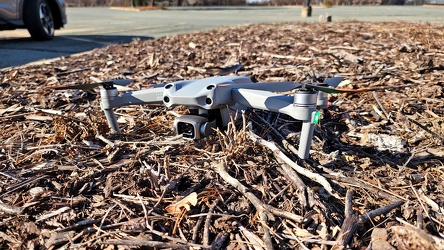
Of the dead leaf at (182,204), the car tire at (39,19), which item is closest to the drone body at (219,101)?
the dead leaf at (182,204)

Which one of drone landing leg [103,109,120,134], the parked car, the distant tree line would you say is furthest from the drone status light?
the distant tree line

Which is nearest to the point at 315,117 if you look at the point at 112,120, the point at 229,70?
the point at 112,120

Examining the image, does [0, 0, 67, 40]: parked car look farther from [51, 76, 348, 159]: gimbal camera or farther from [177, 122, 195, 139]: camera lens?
[177, 122, 195, 139]: camera lens

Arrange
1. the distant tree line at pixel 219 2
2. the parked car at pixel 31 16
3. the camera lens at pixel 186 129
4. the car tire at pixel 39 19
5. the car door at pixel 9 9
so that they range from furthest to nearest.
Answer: the distant tree line at pixel 219 2, the car tire at pixel 39 19, the parked car at pixel 31 16, the car door at pixel 9 9, the camera lens at pixel 186 129

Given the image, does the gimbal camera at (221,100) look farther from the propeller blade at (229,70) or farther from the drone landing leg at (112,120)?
the propeller blade at (229,70)

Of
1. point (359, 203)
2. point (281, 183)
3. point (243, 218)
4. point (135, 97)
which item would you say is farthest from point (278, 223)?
point (135, 97)

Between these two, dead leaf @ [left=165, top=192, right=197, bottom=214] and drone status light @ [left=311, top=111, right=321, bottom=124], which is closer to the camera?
dead leaf @ [left=165, top=192, right=197, bottom=214]

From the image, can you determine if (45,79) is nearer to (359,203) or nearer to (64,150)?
(64,150)

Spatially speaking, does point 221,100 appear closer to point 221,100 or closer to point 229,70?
point 221,100
